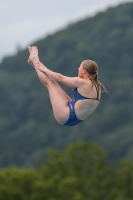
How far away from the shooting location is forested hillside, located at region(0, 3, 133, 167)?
120062 millimetres

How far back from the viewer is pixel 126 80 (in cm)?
13225

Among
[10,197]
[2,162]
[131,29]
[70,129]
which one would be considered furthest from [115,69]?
[10,197]

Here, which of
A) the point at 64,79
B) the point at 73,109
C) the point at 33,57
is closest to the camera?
the point at 64,79

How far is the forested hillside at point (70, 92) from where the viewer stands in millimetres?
120062

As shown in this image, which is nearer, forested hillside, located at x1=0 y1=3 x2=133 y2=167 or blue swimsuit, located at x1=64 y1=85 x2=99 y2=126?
blue swimsuit, located at x1=64 y1=85 x2=99 y2=126

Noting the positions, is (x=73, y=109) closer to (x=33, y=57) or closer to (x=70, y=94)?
(x=33, y=57)

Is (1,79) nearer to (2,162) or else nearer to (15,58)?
(15,58)

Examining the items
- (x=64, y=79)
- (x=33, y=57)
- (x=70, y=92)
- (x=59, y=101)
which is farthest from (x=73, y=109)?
(x=70, y=92)

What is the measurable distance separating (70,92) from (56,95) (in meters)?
105

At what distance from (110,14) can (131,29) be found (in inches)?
652

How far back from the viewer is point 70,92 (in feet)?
394

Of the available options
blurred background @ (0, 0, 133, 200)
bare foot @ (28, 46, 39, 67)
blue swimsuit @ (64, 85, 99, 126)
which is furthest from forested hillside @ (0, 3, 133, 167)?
blue swimsuit @ (64, 85, 99, 126)

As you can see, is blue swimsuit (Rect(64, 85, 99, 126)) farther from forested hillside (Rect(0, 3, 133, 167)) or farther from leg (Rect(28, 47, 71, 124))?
forested hillside (Rect(0, 3, 133, 167))

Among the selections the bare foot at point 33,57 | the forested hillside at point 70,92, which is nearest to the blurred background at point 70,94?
A: the forested hillside at point 70,92
